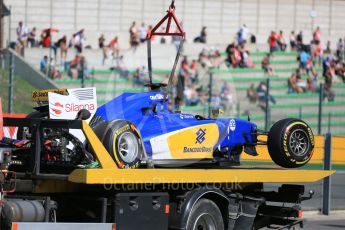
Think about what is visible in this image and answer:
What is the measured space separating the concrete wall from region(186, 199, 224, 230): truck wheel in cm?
1791

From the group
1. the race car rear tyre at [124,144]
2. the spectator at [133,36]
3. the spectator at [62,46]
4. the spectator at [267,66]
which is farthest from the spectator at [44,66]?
the race car rear tyre at [124,144]

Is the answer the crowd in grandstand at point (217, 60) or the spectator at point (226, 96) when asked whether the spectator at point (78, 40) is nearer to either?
the crowd in grandstand at point (217, 60)

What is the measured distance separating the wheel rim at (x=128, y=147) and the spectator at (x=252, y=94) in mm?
13060

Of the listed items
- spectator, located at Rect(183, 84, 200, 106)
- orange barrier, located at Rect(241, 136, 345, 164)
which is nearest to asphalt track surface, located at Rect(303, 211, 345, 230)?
orange barrier, located at Rect(241, 136, 345, 164)

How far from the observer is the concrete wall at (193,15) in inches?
1167

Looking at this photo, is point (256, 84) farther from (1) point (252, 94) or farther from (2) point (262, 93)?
(1) point (252, 94)

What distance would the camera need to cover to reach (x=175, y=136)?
11.0 meters

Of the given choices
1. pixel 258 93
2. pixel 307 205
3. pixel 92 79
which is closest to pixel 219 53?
pixel 258 93

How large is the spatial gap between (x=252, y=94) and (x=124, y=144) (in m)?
14.3

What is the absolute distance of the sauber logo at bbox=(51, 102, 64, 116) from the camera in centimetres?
1016

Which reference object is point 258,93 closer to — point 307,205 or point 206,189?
point 307,205

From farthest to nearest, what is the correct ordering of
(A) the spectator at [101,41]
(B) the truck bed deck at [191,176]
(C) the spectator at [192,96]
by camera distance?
1. (A) the spectator at [101,41]
2. (C) the spectator at [192,96]
3. (B) the truck bed deck at [191,176]

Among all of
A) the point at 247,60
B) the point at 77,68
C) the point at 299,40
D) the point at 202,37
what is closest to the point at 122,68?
the point at 77,68

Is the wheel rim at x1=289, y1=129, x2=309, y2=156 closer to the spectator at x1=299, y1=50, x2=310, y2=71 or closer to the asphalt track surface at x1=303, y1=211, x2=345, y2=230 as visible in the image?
the asphalt track surface at x1=303, y1=211, x2=345, y2=230
